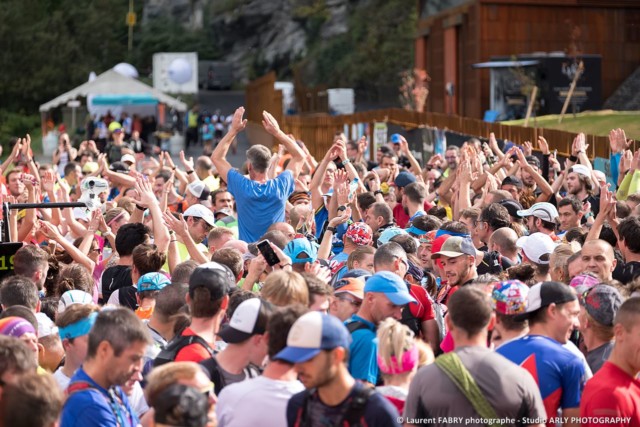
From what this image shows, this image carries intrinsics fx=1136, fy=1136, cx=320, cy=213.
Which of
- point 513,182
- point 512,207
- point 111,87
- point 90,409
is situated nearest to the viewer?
point 90,409

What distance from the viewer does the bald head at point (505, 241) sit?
908cm

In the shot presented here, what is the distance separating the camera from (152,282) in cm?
755

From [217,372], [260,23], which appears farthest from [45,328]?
[260,23]

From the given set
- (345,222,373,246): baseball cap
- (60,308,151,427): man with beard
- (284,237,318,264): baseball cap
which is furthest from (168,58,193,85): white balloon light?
(60,308,151,427): man with beard

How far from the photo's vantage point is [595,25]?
3772 centimetres

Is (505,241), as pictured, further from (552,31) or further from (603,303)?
(552,31)

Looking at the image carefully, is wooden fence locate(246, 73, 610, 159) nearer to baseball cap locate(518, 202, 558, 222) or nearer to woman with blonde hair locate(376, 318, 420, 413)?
baseball cap locate(518, 202, 558, 222)

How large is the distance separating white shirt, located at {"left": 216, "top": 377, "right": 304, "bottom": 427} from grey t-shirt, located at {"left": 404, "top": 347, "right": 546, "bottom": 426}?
0.55 metres

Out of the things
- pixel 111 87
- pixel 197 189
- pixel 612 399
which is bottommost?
pixel 612 399

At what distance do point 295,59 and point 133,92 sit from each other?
37568 millimetres

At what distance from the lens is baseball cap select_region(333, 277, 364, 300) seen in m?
6.92

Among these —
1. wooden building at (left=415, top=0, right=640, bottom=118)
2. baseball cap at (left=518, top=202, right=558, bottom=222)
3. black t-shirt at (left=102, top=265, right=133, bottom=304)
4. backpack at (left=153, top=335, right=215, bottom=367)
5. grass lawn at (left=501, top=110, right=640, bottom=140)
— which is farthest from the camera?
wooden building at (left=415, top=0, right=640, bottom=118)

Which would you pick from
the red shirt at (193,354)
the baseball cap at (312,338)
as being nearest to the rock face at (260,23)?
the red shirt at (193,354)

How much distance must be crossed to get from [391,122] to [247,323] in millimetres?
24275
